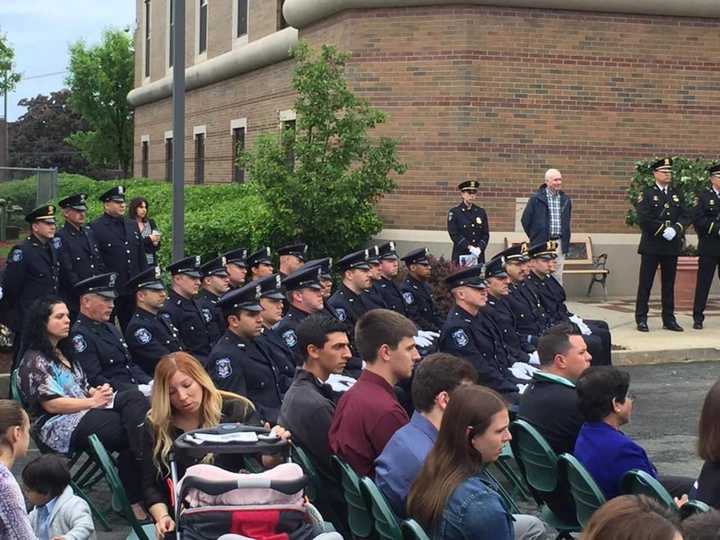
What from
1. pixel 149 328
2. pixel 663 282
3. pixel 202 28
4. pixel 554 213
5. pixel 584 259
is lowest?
pixel 584 259

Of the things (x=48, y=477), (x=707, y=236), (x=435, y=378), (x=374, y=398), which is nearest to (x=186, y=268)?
(x=48, y=477)

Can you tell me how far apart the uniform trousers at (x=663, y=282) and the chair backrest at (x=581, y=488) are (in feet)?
31.7

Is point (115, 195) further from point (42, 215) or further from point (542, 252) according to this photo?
point (542, 252)

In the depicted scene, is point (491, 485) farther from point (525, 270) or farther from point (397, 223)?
point (397, 223)

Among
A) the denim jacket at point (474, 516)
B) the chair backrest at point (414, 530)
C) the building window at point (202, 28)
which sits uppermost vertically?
the building window at point (202, 28)

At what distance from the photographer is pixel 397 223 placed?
59.5 ft

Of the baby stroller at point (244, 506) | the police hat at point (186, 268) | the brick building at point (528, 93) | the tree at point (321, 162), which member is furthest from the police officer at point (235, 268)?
the brick building at point (528, 93)

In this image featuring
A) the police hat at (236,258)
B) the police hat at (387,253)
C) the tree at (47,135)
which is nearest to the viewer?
the police hat at (236,258)

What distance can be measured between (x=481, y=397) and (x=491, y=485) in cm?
35

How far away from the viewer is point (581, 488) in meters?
5.21

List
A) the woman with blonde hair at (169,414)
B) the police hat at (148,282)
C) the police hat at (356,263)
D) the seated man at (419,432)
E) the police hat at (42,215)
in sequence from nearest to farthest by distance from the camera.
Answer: the seated man at (419,432)
the woman with blonde hair at (169,414)
the police hat at (148,282)
the police hat at (356,263)
the police hat at (42,215)

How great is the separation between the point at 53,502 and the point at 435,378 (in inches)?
86.6

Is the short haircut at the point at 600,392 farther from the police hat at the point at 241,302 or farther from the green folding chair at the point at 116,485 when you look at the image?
the police hat at the point at 241,302

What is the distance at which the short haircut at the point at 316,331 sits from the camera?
602 centimetres
